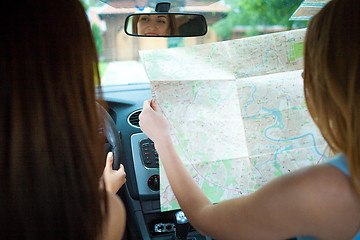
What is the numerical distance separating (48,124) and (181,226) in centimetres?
124

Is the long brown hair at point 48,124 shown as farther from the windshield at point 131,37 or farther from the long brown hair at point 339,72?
the long brown hair at point 339,72

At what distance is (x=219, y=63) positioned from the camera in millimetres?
1584

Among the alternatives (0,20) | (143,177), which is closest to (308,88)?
(0,20)

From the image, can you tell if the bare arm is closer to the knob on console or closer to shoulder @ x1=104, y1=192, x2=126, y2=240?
shoulder @ x1=104, y1=192, x2=126, y2=240

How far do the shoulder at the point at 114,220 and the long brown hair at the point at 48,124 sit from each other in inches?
2.0

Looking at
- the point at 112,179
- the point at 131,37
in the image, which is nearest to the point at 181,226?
the point at 112,179

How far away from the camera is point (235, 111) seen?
1589 mm

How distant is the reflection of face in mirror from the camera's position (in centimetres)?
180

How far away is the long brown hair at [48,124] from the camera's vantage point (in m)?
0.90

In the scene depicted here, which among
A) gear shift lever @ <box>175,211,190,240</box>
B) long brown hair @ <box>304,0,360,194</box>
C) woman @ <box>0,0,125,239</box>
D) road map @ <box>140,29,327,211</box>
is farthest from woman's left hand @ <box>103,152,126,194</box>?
long brown hair @ <box>304,0,360,194</box>

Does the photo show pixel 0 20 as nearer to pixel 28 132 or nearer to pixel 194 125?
pixel 28 132

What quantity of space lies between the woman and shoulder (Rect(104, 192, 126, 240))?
0.14 feet

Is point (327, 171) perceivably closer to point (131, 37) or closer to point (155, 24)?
point (155, 24)

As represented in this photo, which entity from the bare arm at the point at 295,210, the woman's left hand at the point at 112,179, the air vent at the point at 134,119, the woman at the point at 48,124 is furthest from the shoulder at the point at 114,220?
the air vent at the point at 134,119
